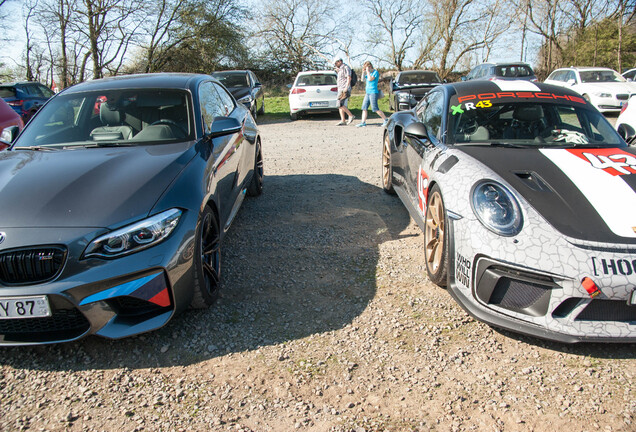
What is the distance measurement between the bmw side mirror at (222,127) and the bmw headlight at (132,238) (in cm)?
122

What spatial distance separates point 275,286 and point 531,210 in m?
1.82

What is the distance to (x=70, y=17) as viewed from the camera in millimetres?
21469

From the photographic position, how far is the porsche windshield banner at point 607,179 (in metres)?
2.62

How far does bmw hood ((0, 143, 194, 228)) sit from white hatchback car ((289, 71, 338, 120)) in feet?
36.7

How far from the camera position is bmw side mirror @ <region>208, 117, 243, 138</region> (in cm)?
378

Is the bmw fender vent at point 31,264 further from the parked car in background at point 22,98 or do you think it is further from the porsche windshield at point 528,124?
the parked car in background at point 22,98

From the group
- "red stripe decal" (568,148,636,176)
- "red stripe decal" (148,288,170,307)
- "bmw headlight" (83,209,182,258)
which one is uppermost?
"red stripe decal" (568,148,636,176)

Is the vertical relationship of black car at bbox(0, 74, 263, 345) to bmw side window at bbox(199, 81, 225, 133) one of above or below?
below

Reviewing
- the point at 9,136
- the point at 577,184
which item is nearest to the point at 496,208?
the point at 577,184

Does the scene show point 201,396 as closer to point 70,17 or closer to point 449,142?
point 449,142

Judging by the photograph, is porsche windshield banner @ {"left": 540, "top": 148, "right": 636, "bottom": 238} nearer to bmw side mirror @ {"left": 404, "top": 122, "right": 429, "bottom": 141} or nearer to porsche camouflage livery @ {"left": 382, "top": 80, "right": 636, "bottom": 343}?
porsche camouflage livery @ {"left": 382, "top": 80, "right": 636, "bottom": 343}

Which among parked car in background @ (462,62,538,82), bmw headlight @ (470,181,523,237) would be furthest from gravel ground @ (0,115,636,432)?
parked car in background @ (462,62,538,82)

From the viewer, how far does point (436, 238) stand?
345 centimetres

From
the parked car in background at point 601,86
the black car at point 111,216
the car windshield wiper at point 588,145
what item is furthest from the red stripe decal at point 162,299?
the parked car in background at point 601,86
